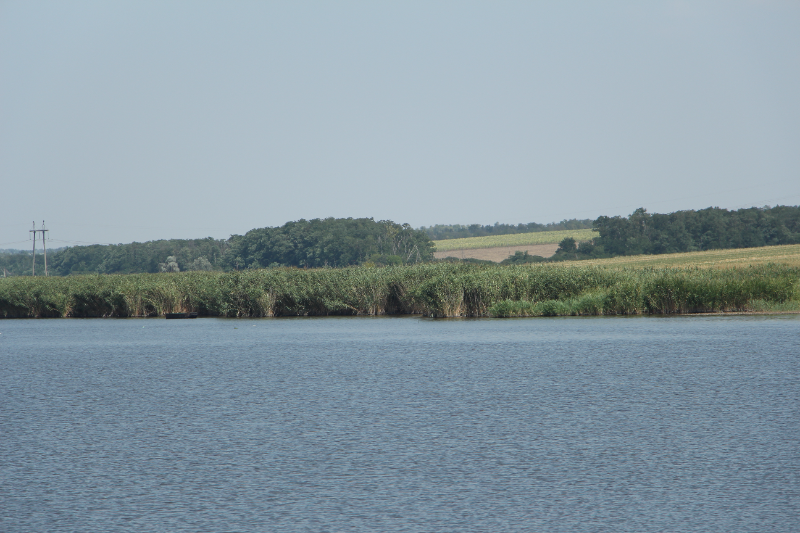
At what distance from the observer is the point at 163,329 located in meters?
43.8

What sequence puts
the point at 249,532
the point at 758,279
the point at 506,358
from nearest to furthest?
the point at 249,532
the point at 506,358
the point at 758,279

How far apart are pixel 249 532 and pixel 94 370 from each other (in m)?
18.4

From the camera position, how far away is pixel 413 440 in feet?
46.0

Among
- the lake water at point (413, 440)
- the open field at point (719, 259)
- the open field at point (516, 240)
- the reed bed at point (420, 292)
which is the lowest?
the lake water at point (413, 440)

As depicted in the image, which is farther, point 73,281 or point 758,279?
point 73,281

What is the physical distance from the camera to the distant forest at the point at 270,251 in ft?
431

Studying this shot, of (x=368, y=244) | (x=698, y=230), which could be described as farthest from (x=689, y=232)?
(x=368, y=244)

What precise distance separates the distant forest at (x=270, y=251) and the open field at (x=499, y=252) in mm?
11282

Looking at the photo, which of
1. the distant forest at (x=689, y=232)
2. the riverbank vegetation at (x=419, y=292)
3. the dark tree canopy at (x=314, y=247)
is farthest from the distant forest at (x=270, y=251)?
the riverbank vegetation at (x=419, y=292)

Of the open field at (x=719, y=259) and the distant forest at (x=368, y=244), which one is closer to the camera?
the open field at (x=719, y=259)

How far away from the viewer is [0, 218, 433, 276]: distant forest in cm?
13138

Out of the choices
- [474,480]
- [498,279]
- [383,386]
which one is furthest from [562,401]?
[498,279]

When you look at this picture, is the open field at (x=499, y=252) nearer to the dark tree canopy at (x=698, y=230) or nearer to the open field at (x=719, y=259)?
the dark tree canopy at (x=698, y=230)

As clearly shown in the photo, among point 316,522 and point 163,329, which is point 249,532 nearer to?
point 316,522
